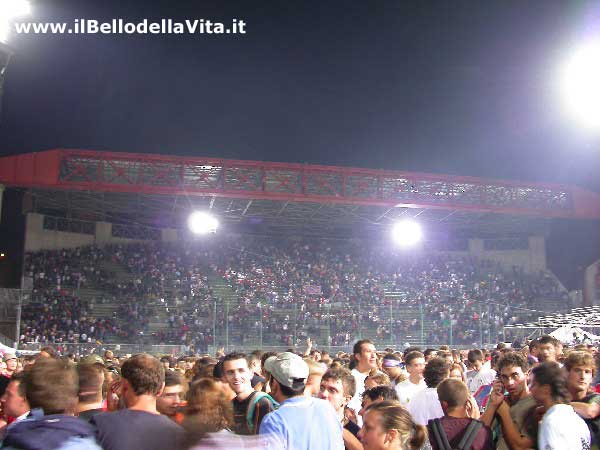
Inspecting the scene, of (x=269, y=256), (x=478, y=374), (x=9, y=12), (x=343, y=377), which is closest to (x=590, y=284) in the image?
(x=269, y=256)

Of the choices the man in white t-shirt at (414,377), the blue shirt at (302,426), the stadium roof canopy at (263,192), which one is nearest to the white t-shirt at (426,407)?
the man in white t-shirt at (414,377)

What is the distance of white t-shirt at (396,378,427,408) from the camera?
6141 millimetres

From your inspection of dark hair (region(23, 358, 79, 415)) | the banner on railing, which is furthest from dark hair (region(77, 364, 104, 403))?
the banner on railing

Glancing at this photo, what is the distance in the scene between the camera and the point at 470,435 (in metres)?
4.00

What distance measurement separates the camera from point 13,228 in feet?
109

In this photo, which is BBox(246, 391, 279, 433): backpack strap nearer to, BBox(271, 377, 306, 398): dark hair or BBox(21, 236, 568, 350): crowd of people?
BBox(271, 377, 306, 398): dark hair

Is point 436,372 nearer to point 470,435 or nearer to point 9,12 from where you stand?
point 470,435

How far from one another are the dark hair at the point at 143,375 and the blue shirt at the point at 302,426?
0.65 meters

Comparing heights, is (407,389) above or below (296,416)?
below

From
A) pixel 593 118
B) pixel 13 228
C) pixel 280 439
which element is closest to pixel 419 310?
pixel 593 118

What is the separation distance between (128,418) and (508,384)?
317cm

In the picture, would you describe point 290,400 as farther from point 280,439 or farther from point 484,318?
point 484,318

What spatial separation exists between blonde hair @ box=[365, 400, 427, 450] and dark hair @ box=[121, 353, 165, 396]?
1250 mm

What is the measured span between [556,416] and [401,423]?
3.81ft
